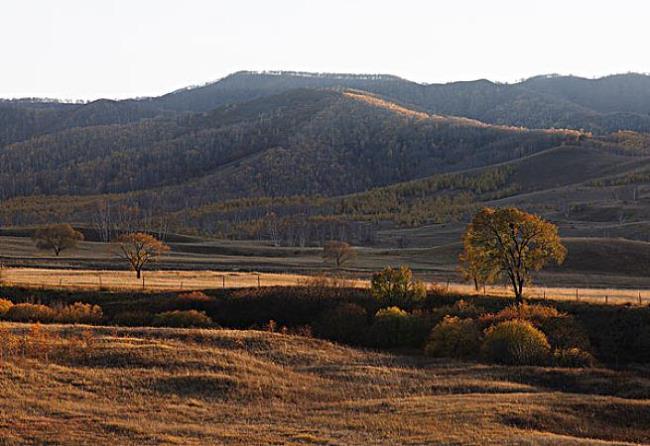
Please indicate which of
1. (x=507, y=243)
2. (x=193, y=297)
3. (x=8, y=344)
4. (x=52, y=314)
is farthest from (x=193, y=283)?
(x=8, y=344)

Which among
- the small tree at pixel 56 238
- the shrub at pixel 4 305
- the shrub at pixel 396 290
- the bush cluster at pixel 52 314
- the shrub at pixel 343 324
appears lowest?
the shrub at pixel 343 324

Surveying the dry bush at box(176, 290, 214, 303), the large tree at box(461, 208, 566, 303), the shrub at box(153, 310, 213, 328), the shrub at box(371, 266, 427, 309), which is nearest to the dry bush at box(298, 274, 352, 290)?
the shrub at box(371, 266, 427, 309)

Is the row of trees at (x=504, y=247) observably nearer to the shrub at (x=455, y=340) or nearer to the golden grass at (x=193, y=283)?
the golden grass at (x=193, y=283)

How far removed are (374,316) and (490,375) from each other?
16.7 meters

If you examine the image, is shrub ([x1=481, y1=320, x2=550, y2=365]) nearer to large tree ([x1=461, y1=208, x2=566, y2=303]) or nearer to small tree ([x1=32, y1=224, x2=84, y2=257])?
large tree ([x1=461, y1=208, x2=566, y2=303])

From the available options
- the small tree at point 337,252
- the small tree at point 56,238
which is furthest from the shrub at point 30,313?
the small tree at point 56,238

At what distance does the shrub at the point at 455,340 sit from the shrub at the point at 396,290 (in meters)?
8.42

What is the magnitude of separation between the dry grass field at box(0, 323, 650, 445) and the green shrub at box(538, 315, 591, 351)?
4.96m

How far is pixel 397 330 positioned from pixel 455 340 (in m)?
6.20

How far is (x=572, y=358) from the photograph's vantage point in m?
45.6

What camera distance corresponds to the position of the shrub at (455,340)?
157 ft

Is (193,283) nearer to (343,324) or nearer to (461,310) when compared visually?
(343,324)

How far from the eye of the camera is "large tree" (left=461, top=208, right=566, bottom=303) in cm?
5891

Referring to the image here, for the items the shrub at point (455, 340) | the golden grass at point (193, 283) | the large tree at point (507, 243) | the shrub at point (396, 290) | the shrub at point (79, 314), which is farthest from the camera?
the golden grass at point (193, 283)
